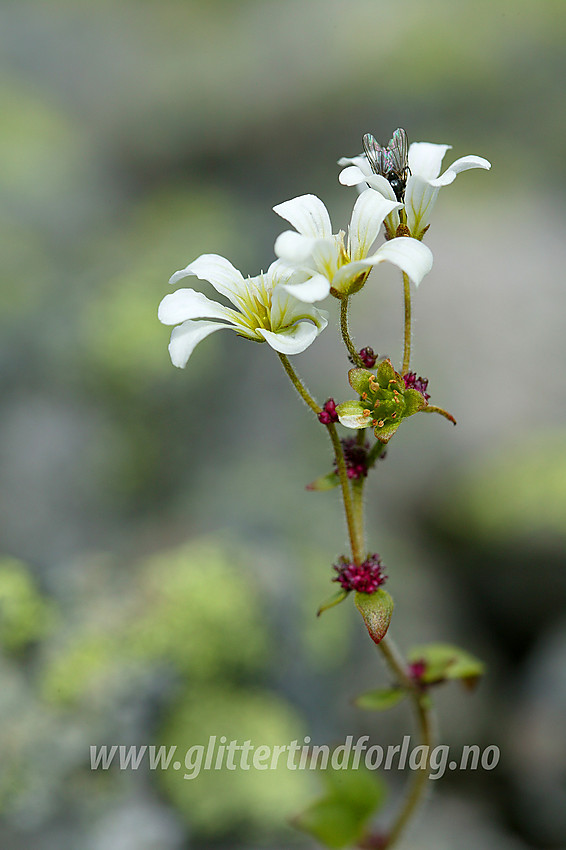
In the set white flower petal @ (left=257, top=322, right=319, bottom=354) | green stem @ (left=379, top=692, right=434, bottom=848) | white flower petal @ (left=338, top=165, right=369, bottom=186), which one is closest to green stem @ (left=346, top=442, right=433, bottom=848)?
green stem @ (left=379, top=692, right=434, bottom=848)

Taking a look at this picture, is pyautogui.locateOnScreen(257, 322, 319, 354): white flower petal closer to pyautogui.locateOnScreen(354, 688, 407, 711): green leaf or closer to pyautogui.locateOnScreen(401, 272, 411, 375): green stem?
pyautogui.locateOnScreen(401, 272, 411, 375): green stem

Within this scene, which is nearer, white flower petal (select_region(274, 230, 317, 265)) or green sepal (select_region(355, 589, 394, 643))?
white flower petal (select_region(274, 230, 317, 265))

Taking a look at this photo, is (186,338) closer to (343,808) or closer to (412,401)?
(412,401)

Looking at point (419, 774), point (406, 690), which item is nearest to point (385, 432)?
point (406, 690)

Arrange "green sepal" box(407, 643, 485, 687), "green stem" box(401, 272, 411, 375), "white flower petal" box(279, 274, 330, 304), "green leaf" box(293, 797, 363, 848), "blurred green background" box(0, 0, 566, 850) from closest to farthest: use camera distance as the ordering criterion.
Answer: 1. "white flower petal" box(279, 274, 330, 304)
2. "green stem" box(401, 272, 411, 375)
3. "green sepal" box(407, 643, 485, 687)
4. "green leaf" box(293, 797, 363, 848)
5. "blurred green background" box(0, 0, 566, 850)

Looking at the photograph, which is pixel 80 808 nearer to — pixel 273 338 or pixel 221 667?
pixel 221 667

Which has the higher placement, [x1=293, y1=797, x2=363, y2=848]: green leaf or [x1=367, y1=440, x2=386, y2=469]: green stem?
[x1=367, y1=440, x2=386, y2=469]: green stem
